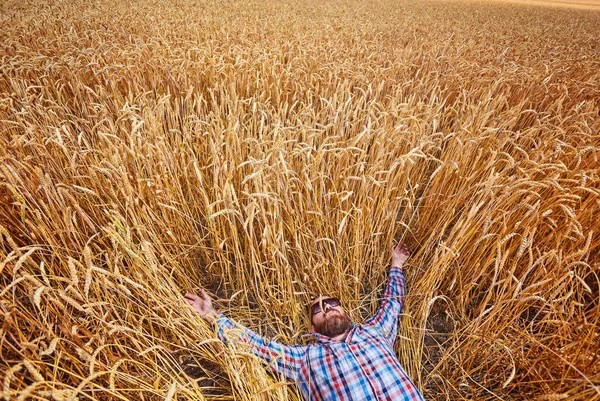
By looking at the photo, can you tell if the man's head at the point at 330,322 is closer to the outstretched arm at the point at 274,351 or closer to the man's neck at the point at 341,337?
the man's neck at the point at 341,337

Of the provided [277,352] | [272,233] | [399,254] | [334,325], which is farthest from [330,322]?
[399,254]

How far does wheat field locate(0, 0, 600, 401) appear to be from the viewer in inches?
41.8

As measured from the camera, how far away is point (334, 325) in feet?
4.50

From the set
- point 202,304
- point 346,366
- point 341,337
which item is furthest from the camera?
point 202,304

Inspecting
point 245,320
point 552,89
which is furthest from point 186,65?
point 552,89

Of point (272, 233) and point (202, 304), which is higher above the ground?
point (272, 233)

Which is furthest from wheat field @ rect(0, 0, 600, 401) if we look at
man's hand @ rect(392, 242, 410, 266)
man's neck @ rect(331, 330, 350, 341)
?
man's neck @ rect(331, 330, 350, 341)

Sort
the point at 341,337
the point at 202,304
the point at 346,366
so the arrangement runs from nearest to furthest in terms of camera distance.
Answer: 1. the point at 346,366
2. the point at 341,337
3. the point at 202,304

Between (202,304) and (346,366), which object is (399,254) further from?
(202,304)

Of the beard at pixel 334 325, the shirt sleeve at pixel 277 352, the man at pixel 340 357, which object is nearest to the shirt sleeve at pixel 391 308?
the man at pixel 340 357

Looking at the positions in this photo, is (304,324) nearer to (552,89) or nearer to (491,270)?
(491,270)

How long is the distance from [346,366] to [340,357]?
1.5 inches

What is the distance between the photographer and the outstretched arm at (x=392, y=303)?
1441 millimetres

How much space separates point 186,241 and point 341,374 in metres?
1.06
